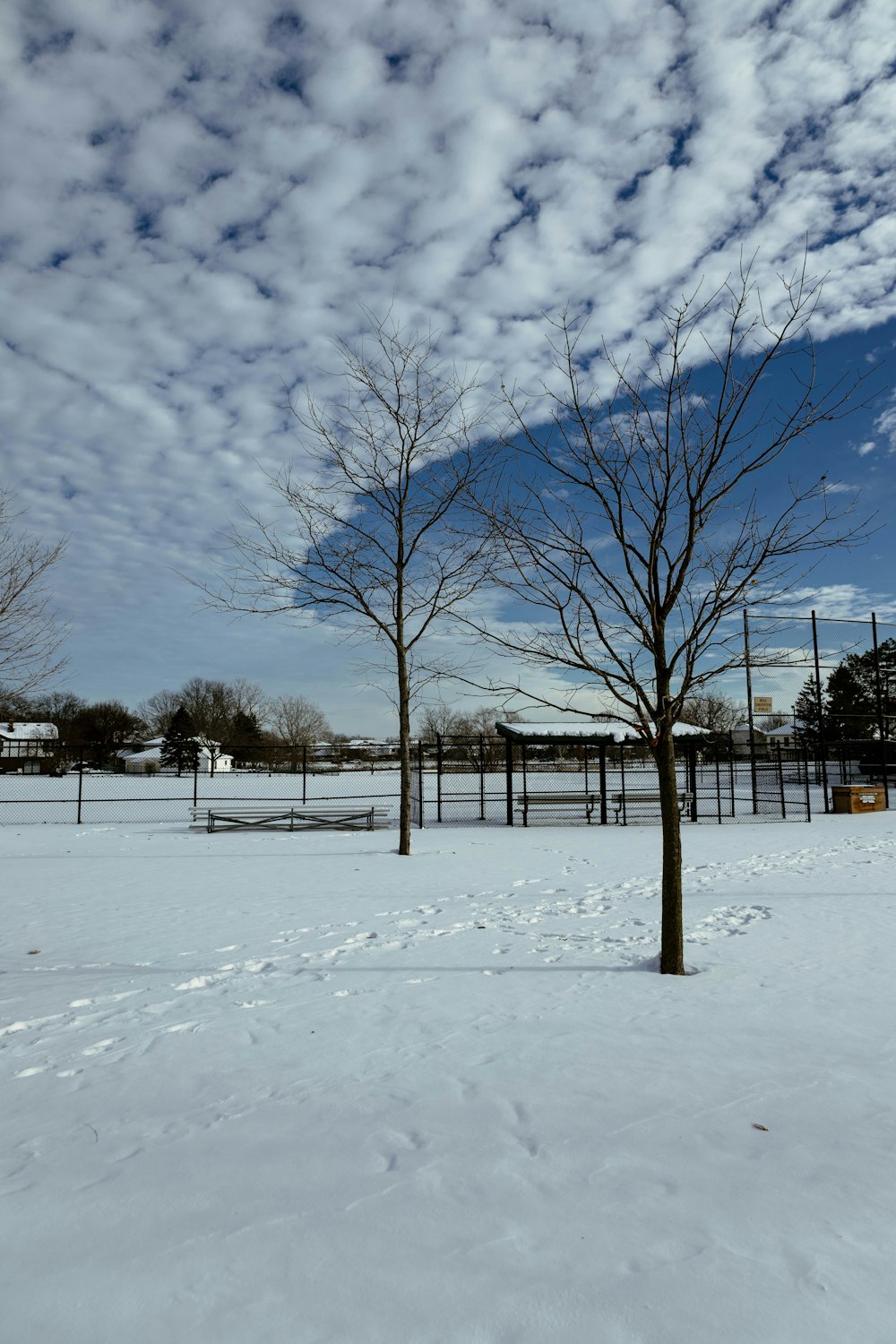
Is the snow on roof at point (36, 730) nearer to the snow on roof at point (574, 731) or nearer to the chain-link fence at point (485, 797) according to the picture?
the chain-link fence at point (485, 797)

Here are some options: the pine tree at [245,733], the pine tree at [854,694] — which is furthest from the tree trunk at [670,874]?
the pine tree at [245,733]

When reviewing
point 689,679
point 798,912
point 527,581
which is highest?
point 527,581

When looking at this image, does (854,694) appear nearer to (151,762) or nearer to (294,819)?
(294,819)

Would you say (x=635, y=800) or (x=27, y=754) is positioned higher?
(x=27, y=754)

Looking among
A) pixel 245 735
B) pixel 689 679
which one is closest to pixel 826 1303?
pixel 689 679

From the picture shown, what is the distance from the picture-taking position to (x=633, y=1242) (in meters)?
2.70

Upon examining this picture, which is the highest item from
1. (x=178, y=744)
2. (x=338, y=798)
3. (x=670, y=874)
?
(x=178, y=744)

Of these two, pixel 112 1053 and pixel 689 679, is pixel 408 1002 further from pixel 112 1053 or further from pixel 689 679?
pixel 689 679

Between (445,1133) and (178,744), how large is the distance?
54.2 m

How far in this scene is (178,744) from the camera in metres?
54.2

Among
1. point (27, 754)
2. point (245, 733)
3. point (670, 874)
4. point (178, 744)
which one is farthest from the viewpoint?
point (245, 733)

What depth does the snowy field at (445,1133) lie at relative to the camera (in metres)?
2.43

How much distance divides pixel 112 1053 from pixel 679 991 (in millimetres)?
3780

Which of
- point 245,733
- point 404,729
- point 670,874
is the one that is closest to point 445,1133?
point 670,874
